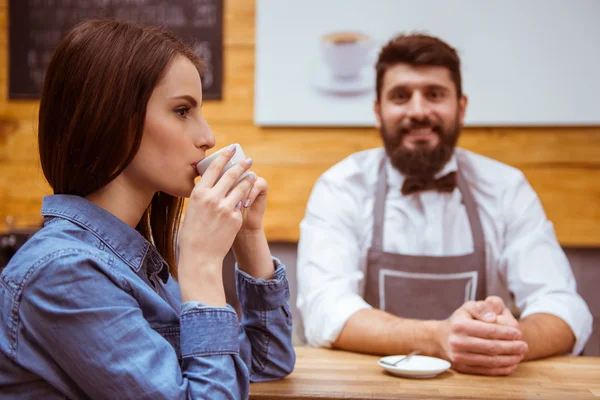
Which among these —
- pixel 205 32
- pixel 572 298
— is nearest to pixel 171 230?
pixel 572 298

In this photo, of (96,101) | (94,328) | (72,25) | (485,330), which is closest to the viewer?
(94,328)

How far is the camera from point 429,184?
2.32 m

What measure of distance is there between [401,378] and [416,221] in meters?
1.14

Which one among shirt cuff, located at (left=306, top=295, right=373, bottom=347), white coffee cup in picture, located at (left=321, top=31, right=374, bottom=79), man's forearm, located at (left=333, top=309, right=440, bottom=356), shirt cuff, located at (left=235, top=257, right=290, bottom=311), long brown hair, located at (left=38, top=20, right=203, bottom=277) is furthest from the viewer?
white coffee cup in picture, located at (left=321, top=31, right=374, bottom=79)

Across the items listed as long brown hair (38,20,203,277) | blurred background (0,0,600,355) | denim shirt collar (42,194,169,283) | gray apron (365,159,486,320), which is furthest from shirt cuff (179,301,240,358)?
blurred background (0,0,600,355)

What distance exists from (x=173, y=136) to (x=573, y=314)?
130 cm

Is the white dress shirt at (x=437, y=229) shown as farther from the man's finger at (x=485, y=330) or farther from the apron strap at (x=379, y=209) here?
the man's finger at (x=485, y=330)

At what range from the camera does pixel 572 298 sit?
183 cm

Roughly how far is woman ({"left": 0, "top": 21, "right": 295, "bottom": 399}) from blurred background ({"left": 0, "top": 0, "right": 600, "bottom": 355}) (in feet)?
5.51

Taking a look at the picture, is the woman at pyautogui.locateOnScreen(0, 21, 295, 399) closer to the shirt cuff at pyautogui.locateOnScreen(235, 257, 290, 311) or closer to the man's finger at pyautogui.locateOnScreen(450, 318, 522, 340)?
the shirt cuff at pyautogui.locateOnScreen(235, 257, 290, 311)

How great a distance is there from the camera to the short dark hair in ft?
7.25

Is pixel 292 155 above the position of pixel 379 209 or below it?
above

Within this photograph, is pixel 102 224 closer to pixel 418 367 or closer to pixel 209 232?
pixel 209 232

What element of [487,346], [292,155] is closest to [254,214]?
[487,346]
